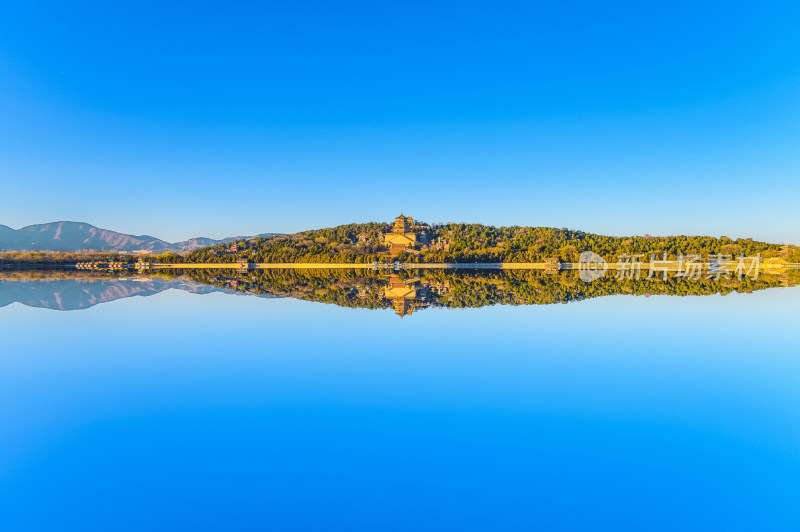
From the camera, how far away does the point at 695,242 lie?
61.2 m

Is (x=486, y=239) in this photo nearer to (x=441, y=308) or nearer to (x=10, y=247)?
(x=441, y=308)

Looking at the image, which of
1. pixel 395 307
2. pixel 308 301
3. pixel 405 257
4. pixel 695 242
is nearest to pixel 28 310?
pixel 308 301

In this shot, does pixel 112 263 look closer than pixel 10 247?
Yes

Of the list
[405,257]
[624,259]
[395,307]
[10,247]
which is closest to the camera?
[395,307]

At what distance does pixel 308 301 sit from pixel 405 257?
43.2 m
